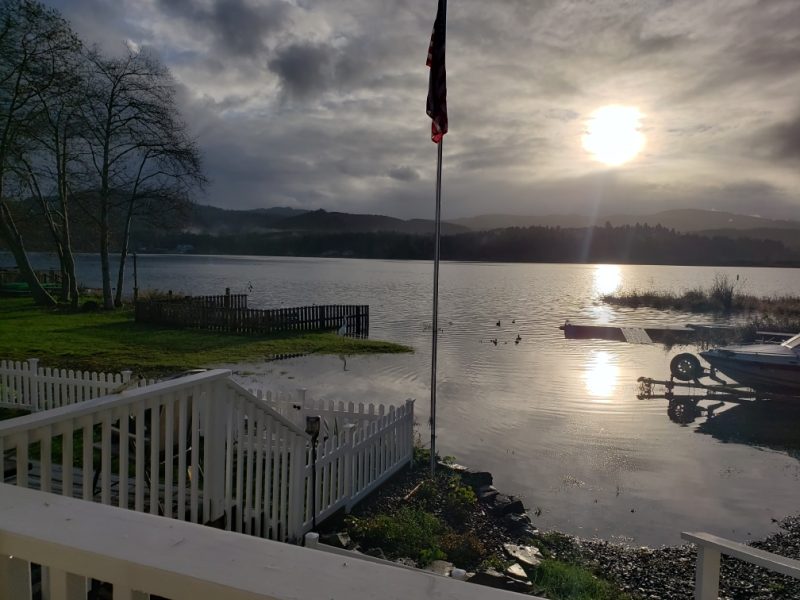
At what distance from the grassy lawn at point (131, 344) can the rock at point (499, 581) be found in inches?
517

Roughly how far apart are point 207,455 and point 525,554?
3685mm

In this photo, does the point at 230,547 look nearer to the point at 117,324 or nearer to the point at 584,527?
the point at 584,527

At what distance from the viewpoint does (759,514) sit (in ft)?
29.2

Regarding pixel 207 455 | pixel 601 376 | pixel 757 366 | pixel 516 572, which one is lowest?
pixel 601 376

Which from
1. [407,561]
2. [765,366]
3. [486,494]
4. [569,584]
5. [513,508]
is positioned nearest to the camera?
[407,561]

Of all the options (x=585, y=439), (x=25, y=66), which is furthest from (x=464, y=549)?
(x=25, y=66)

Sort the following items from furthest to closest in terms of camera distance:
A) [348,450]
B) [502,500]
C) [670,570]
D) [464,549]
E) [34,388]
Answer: [34,388]
[502,500]
[348,450]
[670,570]
[464,549]

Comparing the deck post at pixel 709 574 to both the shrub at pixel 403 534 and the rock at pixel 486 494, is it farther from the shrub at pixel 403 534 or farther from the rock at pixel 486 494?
the rock at pixel 486 494

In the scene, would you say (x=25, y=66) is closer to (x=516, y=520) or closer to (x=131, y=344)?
(x=131, y=344)

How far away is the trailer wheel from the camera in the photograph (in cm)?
1980

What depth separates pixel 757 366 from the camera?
18.2m

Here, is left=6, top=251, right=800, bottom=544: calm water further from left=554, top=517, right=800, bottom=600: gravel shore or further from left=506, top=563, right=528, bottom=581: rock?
left=506, top=563, right=528, bottom=581: rock

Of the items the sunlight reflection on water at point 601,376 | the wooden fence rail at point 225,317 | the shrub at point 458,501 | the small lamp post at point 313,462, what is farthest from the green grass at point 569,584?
the wooden fence rail at point 225,317

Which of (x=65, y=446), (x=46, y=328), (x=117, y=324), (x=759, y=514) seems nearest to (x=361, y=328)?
(x=117, y=324)
